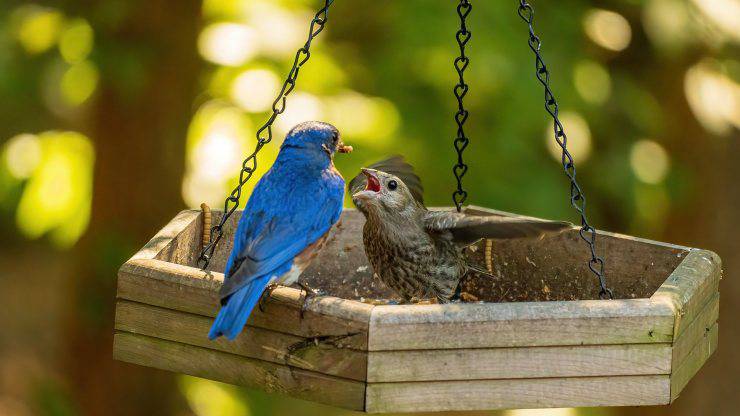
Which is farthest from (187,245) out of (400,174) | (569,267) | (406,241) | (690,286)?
(690,286)

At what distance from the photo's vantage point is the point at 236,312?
297 centimetres

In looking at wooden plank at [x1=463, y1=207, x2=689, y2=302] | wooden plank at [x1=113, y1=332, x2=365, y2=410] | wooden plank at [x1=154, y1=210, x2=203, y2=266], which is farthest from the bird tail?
wooden plank at [x1=463, y1=207, x2=689, y2=302]

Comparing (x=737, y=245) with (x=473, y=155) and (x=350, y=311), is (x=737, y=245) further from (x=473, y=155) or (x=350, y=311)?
(x=350, y=311)

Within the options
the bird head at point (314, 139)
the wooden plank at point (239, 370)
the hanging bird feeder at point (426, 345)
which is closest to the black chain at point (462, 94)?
the bird head at point (314, 139)

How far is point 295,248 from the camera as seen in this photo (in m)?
3.31

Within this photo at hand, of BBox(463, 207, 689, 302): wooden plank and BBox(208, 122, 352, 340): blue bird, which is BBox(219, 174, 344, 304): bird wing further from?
BBox(463, 207, 689, 302): wooden plank

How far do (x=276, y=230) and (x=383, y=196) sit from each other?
67cm

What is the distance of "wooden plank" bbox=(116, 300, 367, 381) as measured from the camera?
300 centimetres

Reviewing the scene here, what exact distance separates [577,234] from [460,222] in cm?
68

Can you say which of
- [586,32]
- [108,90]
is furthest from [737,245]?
[108,90]

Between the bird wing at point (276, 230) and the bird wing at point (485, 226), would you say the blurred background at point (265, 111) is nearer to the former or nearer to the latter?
the bird wing at point (485, 226)

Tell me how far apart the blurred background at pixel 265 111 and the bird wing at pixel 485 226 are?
1.36 meters

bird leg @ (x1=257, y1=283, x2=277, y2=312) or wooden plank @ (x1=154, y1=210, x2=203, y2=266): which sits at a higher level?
bird leg @ (x1=257, y1=283, x2=277, y2=312)

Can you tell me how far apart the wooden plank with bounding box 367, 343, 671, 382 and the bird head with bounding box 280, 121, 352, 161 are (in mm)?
948
